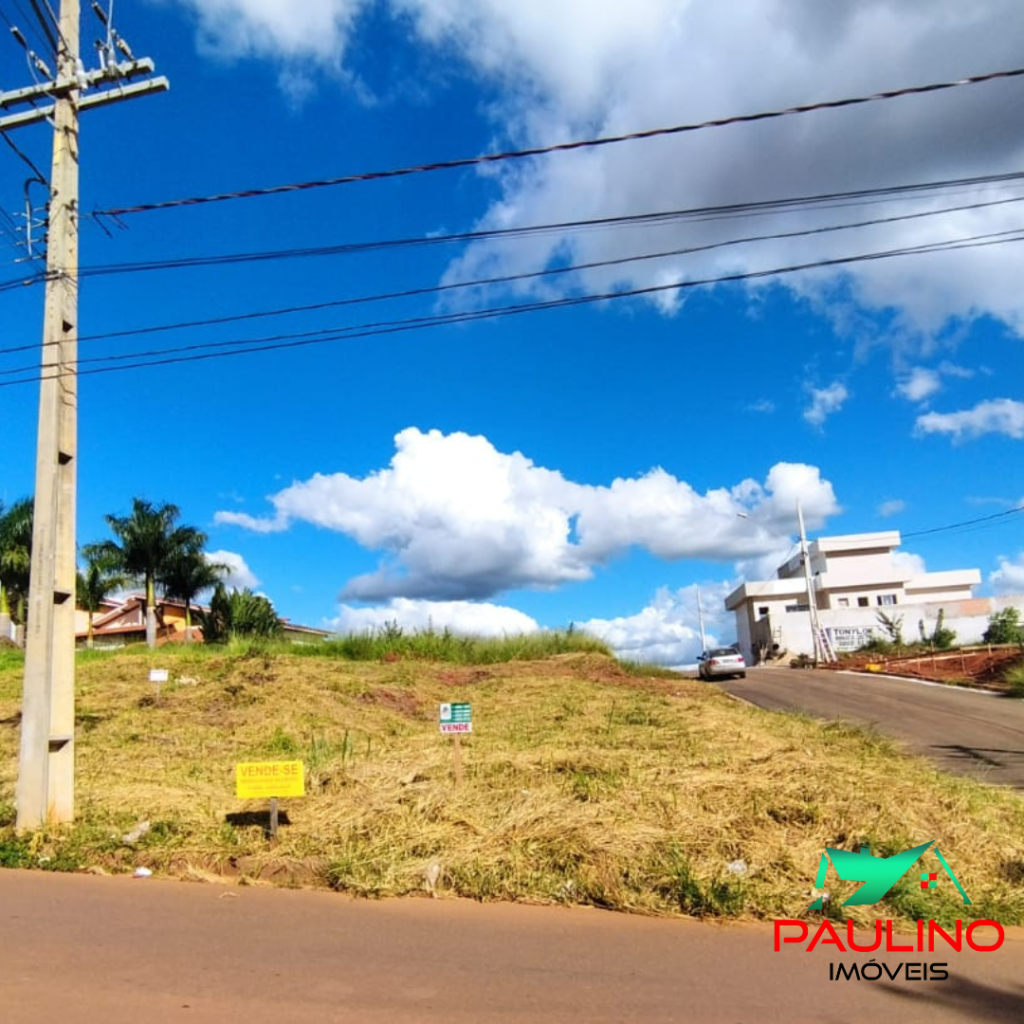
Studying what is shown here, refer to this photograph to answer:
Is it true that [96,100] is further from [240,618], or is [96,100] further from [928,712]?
[240,618]

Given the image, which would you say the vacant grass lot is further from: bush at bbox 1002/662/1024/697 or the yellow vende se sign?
bush at bbox 1002/662/1024/697

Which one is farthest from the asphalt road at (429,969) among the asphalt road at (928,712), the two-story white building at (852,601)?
the two-story white building at (852,601)

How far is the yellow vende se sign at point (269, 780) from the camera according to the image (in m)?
6.61

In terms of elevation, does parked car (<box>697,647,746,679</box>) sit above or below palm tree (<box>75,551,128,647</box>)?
below

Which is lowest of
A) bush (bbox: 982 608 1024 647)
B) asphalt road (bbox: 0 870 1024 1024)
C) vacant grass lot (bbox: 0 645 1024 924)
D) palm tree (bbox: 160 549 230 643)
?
asphalt road (bbox: 0 870 1024 1024)

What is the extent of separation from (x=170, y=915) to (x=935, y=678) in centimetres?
2802

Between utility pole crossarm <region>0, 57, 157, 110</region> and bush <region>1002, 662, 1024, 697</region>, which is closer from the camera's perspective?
utility pole crossarm <region>0, 57, 157, 110</region>

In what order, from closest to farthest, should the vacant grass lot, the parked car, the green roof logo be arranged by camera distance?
the green roof logo
the vacant grass lot
the parked car

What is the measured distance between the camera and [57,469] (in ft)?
26.2

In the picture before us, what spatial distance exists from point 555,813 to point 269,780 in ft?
7.75

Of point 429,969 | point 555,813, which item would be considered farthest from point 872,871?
point 429,969

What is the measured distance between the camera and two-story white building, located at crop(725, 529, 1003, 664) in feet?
161

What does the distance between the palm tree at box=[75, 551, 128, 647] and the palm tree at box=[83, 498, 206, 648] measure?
10.3 inches

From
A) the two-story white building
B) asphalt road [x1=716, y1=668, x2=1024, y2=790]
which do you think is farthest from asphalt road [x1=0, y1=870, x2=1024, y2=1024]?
the two-story white building
